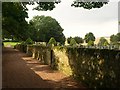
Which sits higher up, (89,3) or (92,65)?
(89,3)

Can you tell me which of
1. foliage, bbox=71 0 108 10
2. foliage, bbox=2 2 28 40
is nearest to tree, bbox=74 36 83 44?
foliage, bbox=2 2 28 40

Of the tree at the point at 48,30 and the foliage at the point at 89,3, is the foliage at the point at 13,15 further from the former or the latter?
the tree at the point at 48,30

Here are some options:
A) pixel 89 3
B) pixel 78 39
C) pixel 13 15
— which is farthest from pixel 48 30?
pixel 89 3

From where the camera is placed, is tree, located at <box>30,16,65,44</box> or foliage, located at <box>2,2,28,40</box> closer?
foliage, located at <box>2,2,28,40</box>

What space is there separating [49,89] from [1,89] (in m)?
2.27

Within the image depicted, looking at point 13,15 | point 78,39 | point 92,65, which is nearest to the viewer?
point 92,65

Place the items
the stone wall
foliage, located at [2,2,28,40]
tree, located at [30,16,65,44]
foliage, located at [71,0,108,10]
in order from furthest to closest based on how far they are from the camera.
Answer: tree, located at [30,16,65,44]
foliage, located at [2,2,28,40]
foliage, located at [71,0,108,10]
the stone wall

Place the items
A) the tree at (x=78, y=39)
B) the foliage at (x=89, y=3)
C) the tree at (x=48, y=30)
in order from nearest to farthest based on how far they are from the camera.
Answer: the foliage at (x=89, y=3) < the tree at (x=48, y=30) < the tree at (x=78, y=39)

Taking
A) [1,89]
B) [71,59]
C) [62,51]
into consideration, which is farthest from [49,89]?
[62,51]

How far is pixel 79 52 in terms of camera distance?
14.9 m

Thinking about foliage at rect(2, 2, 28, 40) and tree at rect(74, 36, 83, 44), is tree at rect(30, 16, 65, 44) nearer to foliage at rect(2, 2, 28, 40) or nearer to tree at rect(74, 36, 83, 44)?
tree at rect(74, 36, 83, 44)

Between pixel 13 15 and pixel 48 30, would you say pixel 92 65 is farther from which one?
pixel 48 30

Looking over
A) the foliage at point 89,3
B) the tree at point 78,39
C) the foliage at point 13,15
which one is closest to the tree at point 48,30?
the tree at point 78,39

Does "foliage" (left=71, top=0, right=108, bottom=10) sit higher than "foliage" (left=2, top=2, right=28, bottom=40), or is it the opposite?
"foliage" (left=2, top=2, right=28, bottom=40)
